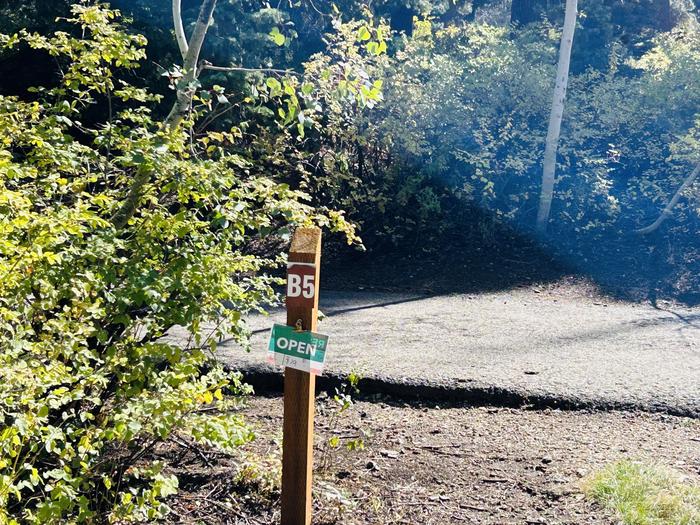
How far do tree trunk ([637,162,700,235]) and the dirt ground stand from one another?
663 centimetres

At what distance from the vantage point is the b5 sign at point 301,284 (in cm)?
303

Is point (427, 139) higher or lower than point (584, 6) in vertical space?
lower

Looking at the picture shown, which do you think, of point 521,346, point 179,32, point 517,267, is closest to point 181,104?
point 179,32

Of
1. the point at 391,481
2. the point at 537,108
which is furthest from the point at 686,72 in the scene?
the point at 391,481

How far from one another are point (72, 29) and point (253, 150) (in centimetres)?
270

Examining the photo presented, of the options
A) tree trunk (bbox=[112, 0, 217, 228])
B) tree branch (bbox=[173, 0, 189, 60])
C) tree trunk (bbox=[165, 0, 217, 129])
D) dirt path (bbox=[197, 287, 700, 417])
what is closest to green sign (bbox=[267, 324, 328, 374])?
tree trunk (bbox=[112, 0, 217, 228])

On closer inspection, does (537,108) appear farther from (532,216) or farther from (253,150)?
(253,150)

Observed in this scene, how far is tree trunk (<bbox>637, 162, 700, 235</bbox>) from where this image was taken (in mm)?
10883

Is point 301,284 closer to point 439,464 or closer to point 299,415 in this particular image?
point 299,415

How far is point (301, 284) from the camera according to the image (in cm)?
304

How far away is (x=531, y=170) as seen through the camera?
11688 millimetres

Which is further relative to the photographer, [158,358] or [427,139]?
[427,139]

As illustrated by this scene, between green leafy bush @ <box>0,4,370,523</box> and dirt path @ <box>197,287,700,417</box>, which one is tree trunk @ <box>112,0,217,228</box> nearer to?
green leafy bush @ <box>0,4,370,523</box>

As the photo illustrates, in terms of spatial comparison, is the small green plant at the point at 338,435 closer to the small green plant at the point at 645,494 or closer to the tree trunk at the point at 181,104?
the small green plant at the point at 645,494
